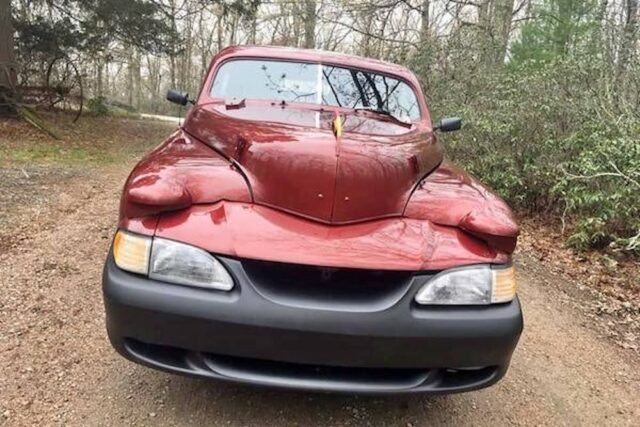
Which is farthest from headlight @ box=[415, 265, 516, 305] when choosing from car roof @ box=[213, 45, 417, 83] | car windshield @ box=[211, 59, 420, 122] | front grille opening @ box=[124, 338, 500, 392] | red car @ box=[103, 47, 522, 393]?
car roof @ box=[213, 45, 417, 83]

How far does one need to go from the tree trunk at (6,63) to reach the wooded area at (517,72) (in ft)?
0.12

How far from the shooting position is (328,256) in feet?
6.60

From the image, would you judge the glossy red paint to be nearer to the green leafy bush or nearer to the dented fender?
the dented fender

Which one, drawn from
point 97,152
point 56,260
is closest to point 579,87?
point 56,260

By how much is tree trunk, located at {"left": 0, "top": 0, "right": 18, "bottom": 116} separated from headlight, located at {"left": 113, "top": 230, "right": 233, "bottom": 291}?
1030 cm

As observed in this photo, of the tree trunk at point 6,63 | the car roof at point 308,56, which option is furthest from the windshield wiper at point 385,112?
the tree trunk at point 6,63

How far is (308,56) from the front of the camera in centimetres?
412

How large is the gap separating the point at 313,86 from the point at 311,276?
2.13m

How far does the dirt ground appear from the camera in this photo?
2.46 m

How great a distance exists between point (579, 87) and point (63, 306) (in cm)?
631

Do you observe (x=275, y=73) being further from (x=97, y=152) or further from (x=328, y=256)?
(x=97, y=152)

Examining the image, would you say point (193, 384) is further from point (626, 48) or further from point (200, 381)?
point (626, 48)

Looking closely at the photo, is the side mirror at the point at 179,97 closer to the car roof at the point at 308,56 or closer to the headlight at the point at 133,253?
the car roof at the point at 308,56

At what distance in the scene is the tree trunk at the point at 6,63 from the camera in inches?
410
